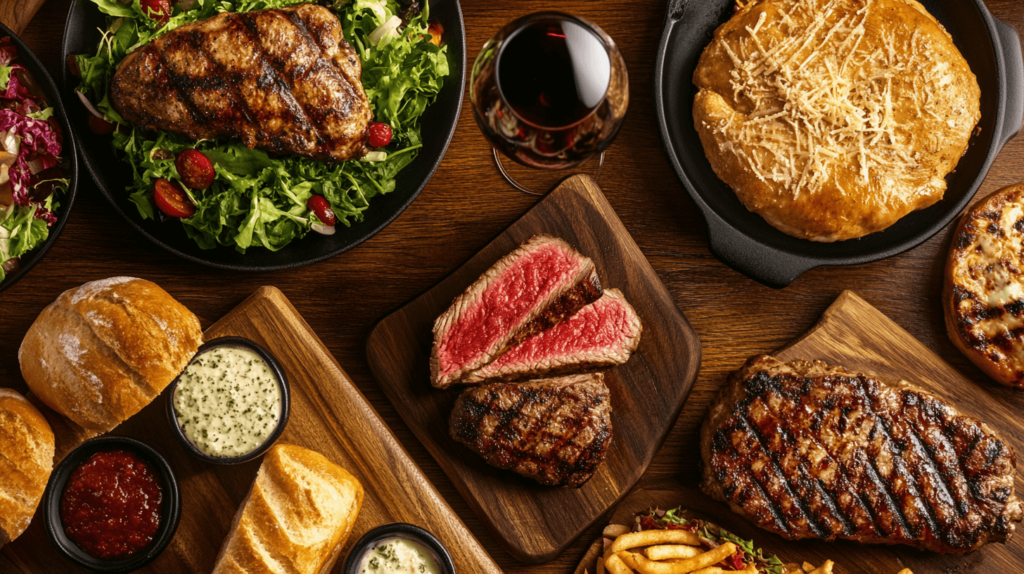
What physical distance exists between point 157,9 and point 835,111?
3.19 m

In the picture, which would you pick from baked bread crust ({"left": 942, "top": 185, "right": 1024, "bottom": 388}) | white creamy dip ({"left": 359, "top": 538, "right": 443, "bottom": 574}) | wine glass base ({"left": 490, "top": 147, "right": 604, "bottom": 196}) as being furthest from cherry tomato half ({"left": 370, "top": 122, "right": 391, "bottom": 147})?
baked bread crust ({"left": 942, "top": 185, "right": 1024, "bottom": 388})

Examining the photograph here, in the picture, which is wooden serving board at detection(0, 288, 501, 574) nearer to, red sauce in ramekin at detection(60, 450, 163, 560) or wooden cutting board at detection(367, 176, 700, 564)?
wooden cutting board at detection(367, 176, 700, 564)

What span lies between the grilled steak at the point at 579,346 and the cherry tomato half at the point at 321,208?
105 centimetres

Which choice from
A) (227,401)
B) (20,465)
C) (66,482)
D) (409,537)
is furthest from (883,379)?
(20,465)

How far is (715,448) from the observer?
351 centimetres

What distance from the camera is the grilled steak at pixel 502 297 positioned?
3.58 m

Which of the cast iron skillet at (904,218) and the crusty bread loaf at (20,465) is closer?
the crusty bread loaf at (20,465)

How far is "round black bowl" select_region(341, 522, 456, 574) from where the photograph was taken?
3.13 m

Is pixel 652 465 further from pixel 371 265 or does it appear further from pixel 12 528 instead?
pixel 12 528

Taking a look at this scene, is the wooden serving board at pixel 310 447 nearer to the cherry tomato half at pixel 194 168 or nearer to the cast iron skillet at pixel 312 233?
the cast iron skillet at pixel 312 233

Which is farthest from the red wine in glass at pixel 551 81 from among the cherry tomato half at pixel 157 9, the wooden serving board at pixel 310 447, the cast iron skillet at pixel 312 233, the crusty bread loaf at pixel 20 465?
the crusty bread loaf at pixel 20 465

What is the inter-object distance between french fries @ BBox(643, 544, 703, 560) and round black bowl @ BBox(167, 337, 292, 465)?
1.79 m

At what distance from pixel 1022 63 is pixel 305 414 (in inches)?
158

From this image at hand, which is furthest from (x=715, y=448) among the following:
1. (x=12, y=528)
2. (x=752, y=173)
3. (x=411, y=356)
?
(x=12, y=528)
